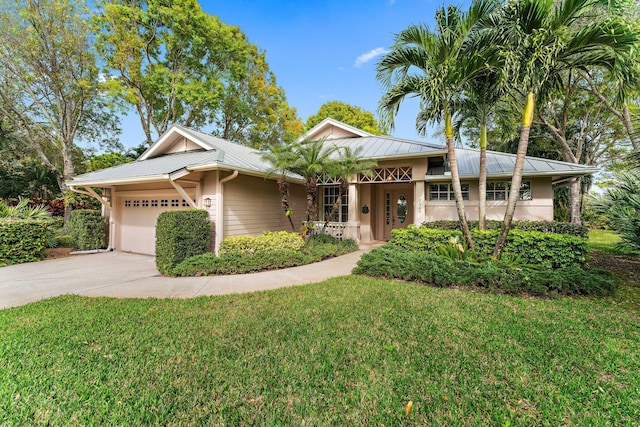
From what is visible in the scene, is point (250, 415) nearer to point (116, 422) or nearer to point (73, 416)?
point (116, 422)

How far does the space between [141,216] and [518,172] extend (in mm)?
12244

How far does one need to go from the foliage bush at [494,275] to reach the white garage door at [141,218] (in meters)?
7.33

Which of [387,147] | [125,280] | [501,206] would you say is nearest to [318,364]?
[125,280]

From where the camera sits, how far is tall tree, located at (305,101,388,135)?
27.8 metres

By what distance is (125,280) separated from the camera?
627 cm

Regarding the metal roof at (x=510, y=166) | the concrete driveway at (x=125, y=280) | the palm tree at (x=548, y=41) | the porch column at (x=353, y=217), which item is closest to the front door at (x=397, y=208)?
the metal roof at (x=510, y=166)

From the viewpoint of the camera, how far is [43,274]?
681cm

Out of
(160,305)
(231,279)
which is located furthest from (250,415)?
(231,279)

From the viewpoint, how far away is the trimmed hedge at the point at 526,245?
6047 millimetres

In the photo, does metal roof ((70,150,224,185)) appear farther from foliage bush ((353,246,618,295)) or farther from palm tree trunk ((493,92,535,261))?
palm tree trunk ((493,92,535,261))

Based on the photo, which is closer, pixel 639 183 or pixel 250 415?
pixel 250 415

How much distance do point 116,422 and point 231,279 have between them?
166 inches

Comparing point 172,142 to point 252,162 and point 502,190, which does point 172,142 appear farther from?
point 502,190

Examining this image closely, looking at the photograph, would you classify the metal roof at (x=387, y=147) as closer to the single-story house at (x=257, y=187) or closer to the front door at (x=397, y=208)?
the single-story house at (x=257, y=187)
